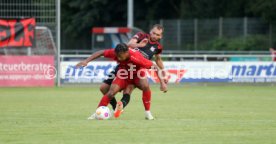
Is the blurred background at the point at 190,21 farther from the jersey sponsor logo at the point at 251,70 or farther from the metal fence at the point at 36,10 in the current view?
the metal fence at the point at 36,10

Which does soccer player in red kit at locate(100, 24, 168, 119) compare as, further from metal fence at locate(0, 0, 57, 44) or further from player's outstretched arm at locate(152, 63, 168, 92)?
metal fence at locate(0, 0, 57, 44)

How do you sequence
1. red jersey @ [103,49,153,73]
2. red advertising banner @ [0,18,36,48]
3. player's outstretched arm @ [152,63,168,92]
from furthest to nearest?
red advertising banner @ [0,18,36,48] < player's outstretched arm @ [152,63,168,92] < red jersey @ [103,49,153,73]

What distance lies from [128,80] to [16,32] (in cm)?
1729

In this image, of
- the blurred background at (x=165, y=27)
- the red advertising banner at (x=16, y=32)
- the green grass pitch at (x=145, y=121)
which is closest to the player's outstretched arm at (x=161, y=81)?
the green grass pitch at (x=145, y=121)

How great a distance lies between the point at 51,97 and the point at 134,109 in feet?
20.0

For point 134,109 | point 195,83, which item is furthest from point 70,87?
point 134,109

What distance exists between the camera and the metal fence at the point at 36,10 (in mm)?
34156

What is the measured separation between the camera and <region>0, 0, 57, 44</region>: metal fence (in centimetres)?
3416

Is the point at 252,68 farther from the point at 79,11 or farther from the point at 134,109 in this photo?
the point at 79,11

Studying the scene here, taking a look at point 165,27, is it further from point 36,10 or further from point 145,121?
point 145,121

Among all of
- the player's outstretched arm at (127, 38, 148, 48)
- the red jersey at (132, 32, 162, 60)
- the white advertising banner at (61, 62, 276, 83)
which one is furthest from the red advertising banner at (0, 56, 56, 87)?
the player's outstretched arm at (127, 38, 148, 48)

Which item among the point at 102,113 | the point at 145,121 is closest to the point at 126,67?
the point at 102,113

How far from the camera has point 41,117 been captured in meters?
16.5

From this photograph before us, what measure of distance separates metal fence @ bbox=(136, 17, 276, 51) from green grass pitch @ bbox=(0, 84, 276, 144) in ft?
80.8
